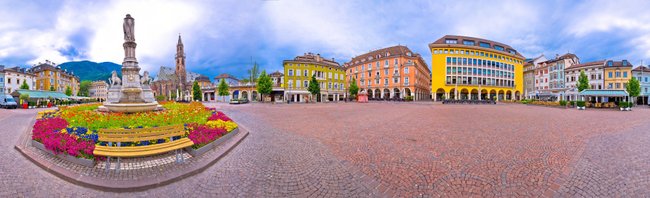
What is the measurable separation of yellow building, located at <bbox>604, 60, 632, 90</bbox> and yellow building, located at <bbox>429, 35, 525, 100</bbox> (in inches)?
668

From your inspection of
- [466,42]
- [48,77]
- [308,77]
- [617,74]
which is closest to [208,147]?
[308,77]

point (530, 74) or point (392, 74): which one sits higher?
point (530, 74)

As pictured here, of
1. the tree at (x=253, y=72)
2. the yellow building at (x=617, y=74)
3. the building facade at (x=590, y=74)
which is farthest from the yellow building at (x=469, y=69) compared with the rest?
the tree at (x=253, y=72)

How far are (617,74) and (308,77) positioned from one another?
66468 mm

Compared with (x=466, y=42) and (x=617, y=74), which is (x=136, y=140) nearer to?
(x=466, y=42)

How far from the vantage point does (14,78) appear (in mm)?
56438

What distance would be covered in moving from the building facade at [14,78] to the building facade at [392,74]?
265 ft

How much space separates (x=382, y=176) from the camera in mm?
4750

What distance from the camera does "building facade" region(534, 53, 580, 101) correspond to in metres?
57.5

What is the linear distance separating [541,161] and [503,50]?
7647cm

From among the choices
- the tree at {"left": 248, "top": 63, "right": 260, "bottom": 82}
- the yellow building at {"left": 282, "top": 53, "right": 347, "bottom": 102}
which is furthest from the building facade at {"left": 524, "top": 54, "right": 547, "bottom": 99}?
the tree at {"left": 248, "top": 63, "right": 260, "bottom": 82}

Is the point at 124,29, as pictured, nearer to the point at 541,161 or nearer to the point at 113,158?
the point at 113,158

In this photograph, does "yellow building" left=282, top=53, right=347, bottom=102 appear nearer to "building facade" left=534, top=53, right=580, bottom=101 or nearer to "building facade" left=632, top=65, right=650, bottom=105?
"building facade" left=534, top=53, right=580, bottom=101

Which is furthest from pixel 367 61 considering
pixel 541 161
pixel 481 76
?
pixel 541 161
